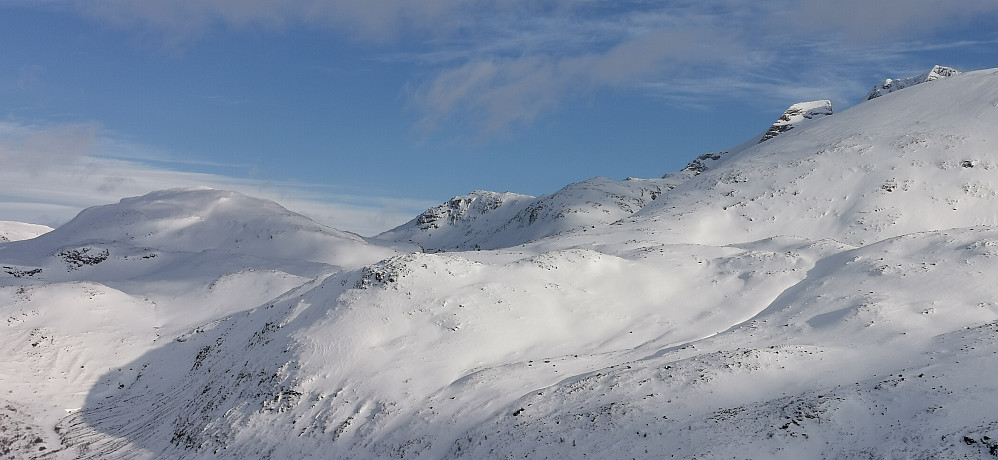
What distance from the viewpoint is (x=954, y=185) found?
175 ft

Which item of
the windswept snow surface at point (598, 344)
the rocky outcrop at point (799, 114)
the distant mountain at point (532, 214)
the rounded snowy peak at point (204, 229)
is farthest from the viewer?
the rocky outcrop at point (799, 114)

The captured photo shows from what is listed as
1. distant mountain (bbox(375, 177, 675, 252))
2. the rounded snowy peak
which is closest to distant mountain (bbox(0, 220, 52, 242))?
the rounded snowy peak

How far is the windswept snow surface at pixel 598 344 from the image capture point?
59.3ft

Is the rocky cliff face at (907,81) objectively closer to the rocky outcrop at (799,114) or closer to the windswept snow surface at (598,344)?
the rocky outcrop at (799,114)

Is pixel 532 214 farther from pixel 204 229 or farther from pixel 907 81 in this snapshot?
pixel 907 81

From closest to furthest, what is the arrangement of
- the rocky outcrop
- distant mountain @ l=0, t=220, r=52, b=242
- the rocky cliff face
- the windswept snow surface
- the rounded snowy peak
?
the windswept snow surface → the rounded snowy peak → distant mountain @ l=0, t=220, r=52, b=242 → the rocky outcrop → the rocky cliff face

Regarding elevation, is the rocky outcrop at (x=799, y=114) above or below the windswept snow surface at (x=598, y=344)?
above

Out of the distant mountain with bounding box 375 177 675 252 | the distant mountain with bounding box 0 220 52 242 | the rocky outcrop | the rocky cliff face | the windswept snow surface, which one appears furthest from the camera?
the rocky cliff face

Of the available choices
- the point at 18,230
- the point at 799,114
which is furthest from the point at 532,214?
the point at 18,230

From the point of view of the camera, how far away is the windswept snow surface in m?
18.1

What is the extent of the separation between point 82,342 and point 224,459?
23670mm

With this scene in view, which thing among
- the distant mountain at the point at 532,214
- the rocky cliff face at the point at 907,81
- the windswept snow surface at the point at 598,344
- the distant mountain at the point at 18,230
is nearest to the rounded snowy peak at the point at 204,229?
the windswept snow surface at the point at 598,344

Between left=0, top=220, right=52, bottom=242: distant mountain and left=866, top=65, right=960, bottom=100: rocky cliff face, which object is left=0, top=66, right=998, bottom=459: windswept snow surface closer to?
left=0, top=220, right=52, bottom=242: distant mountain

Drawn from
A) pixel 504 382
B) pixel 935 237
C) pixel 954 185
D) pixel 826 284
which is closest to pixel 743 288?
pixel 826 284
